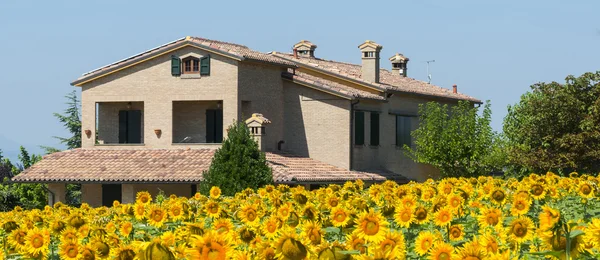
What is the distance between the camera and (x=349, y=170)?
147 ft

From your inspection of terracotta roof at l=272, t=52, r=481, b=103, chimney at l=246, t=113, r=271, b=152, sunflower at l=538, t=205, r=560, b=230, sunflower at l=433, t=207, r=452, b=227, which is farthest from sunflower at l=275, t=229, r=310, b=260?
terracotta roof at l=272, t=52, r=481, b=103

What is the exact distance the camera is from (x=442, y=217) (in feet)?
30.2

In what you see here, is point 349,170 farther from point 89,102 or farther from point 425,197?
point 425,197

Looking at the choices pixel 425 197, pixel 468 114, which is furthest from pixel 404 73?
pixel 425 197

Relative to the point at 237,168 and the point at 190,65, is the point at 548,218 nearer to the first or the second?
the point at 237,168

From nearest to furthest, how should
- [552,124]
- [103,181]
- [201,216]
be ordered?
[201,216] → [103,181] → [552,124]

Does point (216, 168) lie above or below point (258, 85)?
below

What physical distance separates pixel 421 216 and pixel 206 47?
35.2 m

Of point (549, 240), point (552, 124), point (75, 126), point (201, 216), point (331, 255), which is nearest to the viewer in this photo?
point (331, 255)

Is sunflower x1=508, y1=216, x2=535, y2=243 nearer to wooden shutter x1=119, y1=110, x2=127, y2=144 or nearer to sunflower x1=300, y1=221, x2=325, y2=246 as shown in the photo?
sunflower x1=300, y1=221, x2=325, y2=246

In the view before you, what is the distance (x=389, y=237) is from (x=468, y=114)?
4814 cm

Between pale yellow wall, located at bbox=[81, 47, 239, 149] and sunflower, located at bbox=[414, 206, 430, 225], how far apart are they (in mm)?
34120

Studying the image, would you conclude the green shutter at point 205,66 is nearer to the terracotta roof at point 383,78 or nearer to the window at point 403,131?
the terracotta roof at point 383,78

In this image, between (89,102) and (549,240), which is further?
(89,102)
